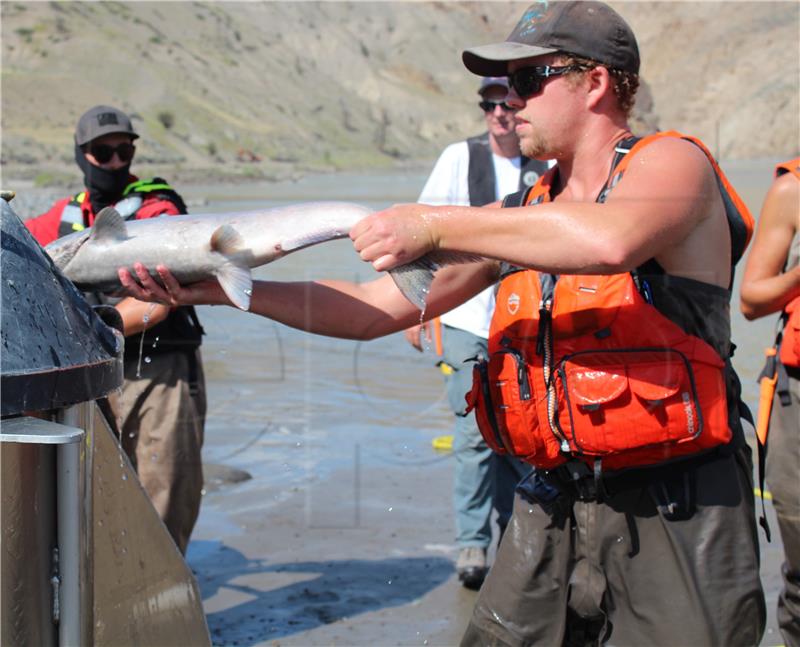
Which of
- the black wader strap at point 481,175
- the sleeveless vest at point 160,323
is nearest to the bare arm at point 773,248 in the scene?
the black wader strap at point 481,175

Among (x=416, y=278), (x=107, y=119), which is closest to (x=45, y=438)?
(x=416, y=278)

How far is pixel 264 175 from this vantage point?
1804 inches

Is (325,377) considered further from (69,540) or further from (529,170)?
(69,540)

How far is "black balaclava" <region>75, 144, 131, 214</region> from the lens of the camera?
18.3 ft

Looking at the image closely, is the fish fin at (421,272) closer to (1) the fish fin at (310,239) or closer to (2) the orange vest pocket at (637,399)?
(1) the fish fin at (310,239)

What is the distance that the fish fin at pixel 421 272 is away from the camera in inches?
123

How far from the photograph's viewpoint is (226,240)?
3.52 meters

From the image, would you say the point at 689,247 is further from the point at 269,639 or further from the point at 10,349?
the point at 269,639

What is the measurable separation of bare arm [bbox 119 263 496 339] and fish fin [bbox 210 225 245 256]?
128mm

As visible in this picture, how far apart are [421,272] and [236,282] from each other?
0.64 m

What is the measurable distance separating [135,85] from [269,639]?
53.3 metres

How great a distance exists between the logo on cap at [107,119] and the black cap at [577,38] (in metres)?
2.87

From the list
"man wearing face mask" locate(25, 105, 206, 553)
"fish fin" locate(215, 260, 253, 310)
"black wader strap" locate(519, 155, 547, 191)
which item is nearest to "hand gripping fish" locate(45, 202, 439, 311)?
"fish fin" locate(215, 260, 253, 310)

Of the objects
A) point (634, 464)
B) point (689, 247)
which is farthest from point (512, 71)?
point (634, 464)
